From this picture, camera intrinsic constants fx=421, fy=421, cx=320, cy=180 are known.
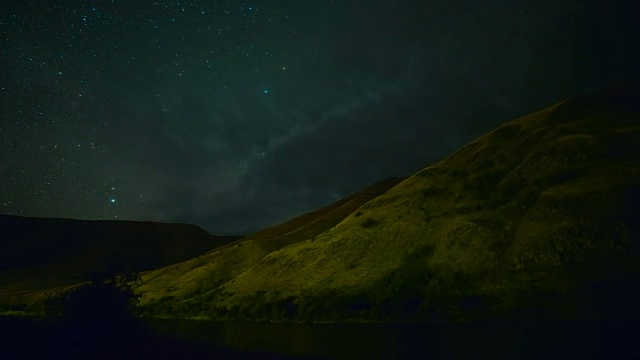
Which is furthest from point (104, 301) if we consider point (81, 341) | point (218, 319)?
point (218, 319)

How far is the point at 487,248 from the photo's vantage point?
120938 millimetres

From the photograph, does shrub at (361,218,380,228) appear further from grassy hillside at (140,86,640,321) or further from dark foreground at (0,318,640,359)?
dark foreground at (0,318,640,359)

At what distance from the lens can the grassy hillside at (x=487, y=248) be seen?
332ft

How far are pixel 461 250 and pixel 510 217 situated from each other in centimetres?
2042

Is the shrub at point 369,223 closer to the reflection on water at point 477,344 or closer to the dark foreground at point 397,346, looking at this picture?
the dark foreground at point 397,346

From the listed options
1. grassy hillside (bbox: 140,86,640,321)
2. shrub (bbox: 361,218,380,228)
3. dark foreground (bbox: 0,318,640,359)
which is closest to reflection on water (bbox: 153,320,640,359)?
dark foreground (bbox: 0,318,640,359)

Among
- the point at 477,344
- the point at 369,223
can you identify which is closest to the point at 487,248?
the point at 369,223

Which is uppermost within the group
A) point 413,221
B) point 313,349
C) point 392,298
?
point 413,221

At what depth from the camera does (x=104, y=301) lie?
98062mm

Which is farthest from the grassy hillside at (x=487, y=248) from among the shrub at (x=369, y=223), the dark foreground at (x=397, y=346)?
the dark foreground at (x=397, y=346)

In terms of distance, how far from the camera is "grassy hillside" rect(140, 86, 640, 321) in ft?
332

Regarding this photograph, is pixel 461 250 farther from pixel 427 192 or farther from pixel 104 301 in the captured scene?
pixel 104 301

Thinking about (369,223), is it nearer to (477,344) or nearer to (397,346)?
(397,346)

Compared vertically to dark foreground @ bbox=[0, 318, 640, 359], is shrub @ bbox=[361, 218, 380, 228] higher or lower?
higher
